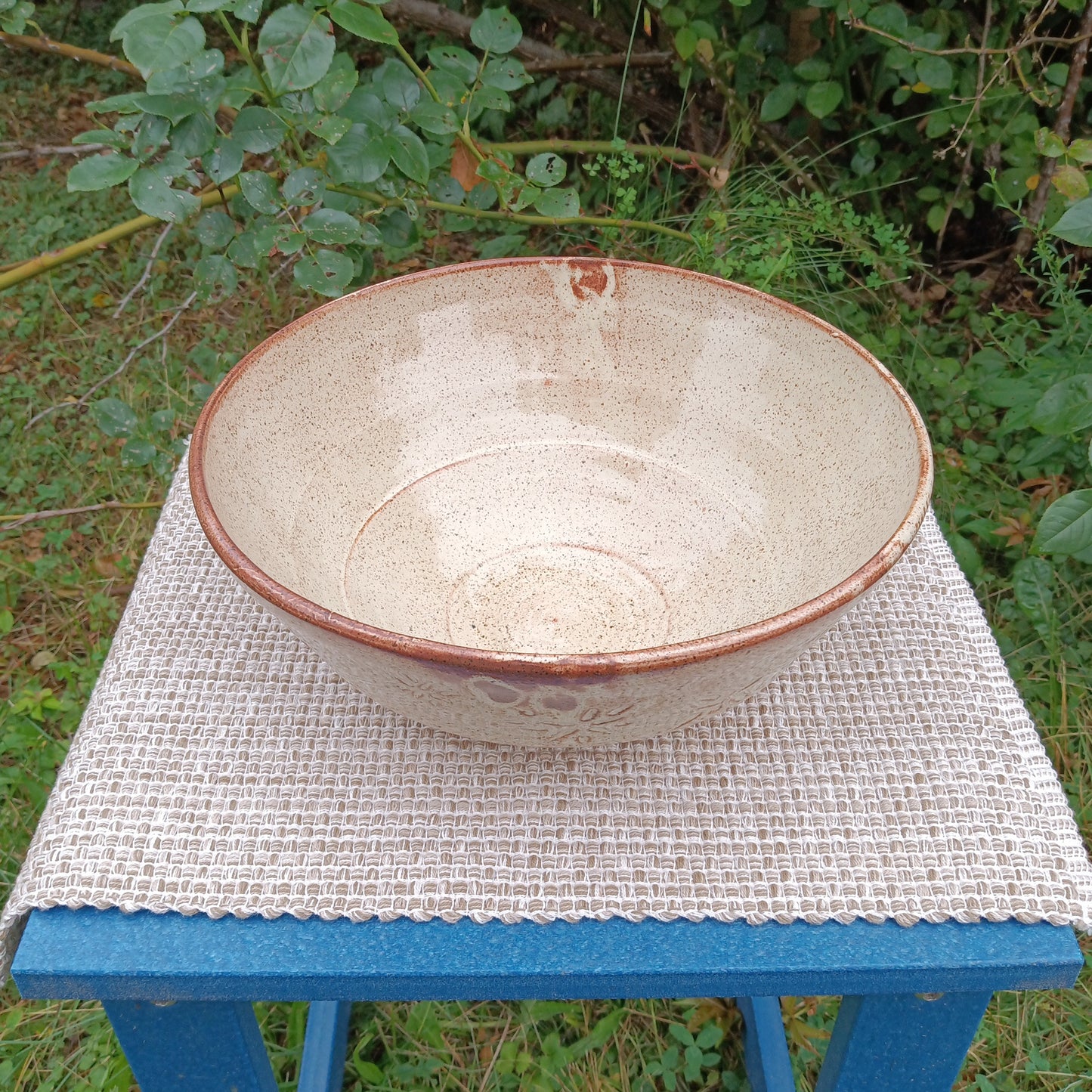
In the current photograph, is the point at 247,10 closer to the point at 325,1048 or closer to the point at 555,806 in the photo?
the point at 555,806

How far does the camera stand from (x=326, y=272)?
0.91 m

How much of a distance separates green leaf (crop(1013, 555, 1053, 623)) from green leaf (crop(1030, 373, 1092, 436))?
0.29 metres

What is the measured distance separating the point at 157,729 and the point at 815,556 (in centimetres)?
44

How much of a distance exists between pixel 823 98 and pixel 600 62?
388mm

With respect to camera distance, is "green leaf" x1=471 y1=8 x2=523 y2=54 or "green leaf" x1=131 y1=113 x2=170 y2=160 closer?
"green leaf" x1=131 y1=113 x2=170 y2=160

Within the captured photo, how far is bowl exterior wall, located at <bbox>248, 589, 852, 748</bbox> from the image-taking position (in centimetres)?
45

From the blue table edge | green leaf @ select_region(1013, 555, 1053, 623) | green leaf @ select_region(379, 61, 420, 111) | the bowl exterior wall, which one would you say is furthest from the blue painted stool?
green leaf @ select_region(1013, 555, 1053, 623)

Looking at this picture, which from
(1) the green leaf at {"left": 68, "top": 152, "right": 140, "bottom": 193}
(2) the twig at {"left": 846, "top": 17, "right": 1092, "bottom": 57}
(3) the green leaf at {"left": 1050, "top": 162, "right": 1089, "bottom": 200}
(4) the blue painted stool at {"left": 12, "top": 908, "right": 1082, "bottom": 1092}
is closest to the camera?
(4) the blue painted stool at {"left": 12, "top": 908, "right": 1082, "bottom": 1092}

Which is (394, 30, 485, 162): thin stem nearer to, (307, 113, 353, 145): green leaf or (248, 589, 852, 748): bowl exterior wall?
(307, 113, 353, 145): green leaf

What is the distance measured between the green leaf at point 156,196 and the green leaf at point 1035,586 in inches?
43.8

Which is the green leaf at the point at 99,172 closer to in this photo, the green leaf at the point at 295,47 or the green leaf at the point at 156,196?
the green leaf at the point at 156,196

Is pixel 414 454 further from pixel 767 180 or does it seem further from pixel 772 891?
pixel 767 180

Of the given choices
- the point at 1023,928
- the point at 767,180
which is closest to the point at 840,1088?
the point at 1023,928

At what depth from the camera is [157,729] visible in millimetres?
636
